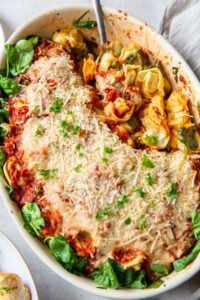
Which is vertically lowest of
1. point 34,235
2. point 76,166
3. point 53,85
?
point 34,235

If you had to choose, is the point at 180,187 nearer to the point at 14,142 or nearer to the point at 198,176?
the point at 198,176

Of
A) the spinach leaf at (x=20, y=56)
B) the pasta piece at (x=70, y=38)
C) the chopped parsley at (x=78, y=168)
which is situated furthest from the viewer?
the pasta piece at (x=70, y=38)

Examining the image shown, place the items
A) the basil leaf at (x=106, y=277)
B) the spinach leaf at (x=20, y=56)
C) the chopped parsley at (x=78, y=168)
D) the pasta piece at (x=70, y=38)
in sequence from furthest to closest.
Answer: the pasta piece at (x=70, y=38) → the spinach leaf at (x=20, y=56) → the chopped parsley at (x=78, y=168) → the basil leaf at (x=106, y=277)

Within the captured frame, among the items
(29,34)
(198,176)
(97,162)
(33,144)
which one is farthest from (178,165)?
(29,34)

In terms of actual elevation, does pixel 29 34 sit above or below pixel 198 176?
above

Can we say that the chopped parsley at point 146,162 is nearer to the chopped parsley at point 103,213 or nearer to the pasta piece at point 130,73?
the chopped parsley at point 103,213

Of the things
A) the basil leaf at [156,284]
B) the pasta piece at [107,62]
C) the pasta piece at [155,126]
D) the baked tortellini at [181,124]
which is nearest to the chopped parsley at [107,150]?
the pasta piece at [155,126]

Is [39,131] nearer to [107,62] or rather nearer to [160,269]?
[107,62]
